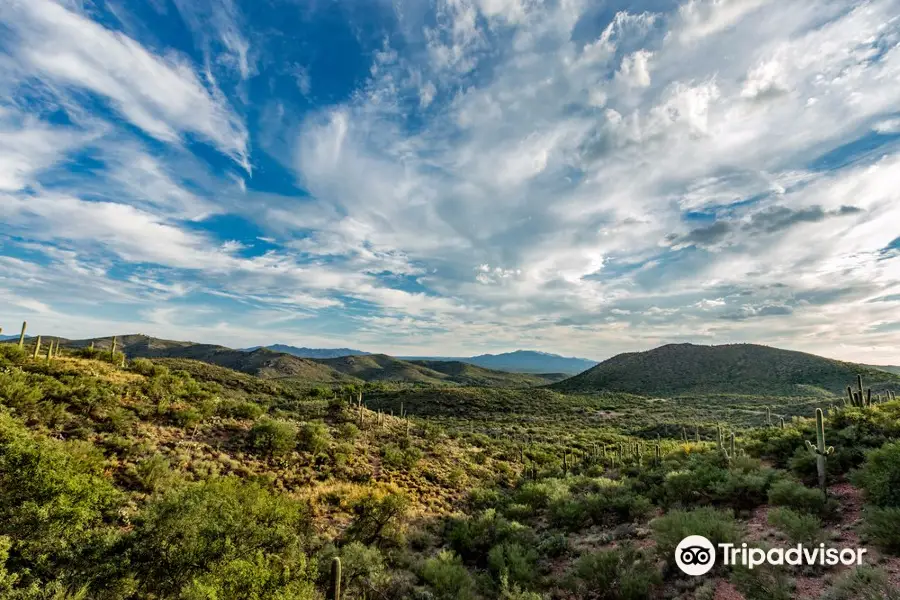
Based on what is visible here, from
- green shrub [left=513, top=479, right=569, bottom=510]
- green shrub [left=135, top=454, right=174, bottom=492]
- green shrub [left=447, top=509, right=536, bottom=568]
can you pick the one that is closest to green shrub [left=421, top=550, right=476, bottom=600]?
green shrub [left=447, top=509, right=536, bottom=568]

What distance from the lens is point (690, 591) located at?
8.73m

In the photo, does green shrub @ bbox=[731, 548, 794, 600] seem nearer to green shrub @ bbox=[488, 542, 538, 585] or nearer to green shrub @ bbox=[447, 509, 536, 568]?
green shrub @ bbox=[488, 542, 538, 585]

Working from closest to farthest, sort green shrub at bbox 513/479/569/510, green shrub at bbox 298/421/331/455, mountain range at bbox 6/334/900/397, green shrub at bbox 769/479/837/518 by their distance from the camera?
1. green shrub at bbox 769/479/837/518
2. green shrub at bbox 513/479/569/510
3. green shrub at bbox 298/421/331/455
4. mountain range at bbox 6/334/900/397

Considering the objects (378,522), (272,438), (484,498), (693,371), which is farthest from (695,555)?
(693,371)

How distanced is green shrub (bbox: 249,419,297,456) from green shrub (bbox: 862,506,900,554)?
21.4 m

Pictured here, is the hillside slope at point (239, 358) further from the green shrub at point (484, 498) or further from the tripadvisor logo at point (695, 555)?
the tripadvisor logo at point (695, 555)

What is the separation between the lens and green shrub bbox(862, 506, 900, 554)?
8.07 meters

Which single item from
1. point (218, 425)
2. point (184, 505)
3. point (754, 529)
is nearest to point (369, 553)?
point (184, 505)

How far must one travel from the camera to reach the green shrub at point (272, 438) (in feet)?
64.5

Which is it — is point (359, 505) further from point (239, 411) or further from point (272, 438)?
point (239, 411)

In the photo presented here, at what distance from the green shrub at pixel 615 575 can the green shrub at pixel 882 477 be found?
5.68m

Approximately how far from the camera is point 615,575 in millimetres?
10070

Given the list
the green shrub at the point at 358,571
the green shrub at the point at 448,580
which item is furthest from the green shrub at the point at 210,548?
the green shrub at the point at 448,580

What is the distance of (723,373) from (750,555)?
115 metres
